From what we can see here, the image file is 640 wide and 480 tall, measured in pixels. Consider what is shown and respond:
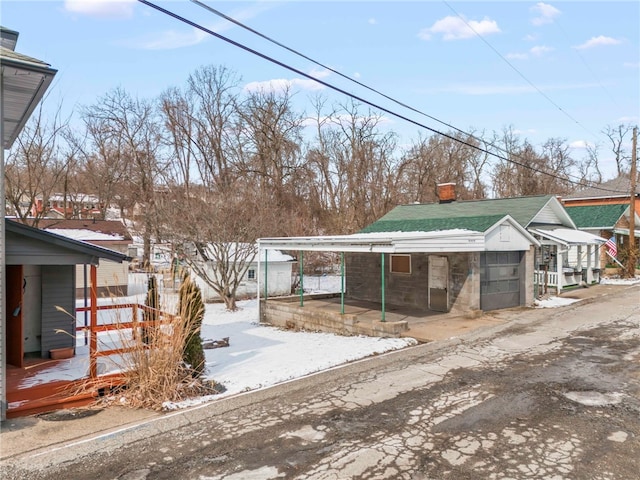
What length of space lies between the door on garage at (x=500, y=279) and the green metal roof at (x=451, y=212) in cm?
219

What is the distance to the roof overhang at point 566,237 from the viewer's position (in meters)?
18.8

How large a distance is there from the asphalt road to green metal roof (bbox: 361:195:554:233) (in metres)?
9.06

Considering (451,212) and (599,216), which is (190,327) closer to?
(451,212)

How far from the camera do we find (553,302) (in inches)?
653

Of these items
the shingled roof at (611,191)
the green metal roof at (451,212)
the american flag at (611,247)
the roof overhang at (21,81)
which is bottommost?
the american flag at (611,247)

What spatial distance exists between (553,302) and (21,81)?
54.6 ft

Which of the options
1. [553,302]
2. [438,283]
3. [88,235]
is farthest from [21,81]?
[88,235]

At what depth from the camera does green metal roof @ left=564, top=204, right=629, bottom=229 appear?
27984 mm

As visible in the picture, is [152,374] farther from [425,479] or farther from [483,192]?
[483,192]

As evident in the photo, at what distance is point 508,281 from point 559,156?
42.3 m

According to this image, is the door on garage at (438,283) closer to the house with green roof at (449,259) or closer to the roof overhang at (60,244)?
the house with green roof at (449,259)

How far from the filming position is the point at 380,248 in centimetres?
1210

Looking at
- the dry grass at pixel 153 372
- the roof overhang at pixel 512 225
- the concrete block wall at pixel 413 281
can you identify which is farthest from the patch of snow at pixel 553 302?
the dry grass at pixel 153 372

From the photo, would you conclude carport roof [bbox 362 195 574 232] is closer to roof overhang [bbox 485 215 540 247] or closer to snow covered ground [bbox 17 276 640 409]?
roof overhang [bbox 485 215 540 247]
